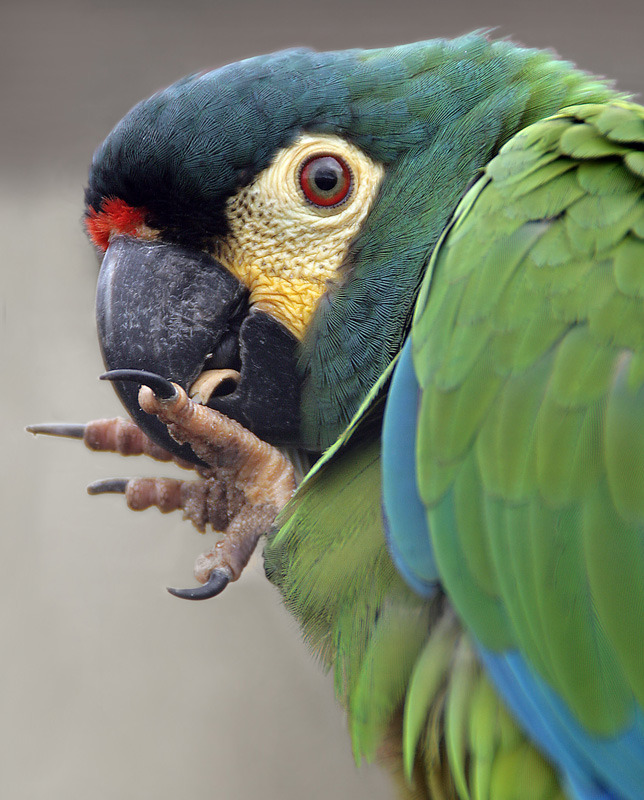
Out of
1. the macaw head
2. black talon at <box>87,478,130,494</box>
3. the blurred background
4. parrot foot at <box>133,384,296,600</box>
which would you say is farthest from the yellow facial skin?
the blurred background

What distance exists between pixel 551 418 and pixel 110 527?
4.80 ft

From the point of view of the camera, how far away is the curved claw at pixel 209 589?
667 mm

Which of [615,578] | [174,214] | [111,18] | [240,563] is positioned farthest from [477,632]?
[111,18]

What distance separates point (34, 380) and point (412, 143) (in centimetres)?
129

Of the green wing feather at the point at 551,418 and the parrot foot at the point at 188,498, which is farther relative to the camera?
the parrot foot at the point at 188,498

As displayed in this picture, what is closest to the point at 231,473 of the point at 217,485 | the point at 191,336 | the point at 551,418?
the point at 217,485

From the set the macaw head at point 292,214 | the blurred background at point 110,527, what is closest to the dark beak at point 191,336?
the macaw head at point 292,214

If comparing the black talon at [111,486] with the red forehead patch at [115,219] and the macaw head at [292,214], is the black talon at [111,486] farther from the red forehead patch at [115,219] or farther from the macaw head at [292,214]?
the red forehead patch at [115,219]

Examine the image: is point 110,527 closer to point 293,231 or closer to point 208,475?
point 208,475

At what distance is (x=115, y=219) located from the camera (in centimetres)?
80

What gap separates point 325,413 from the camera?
756 mm

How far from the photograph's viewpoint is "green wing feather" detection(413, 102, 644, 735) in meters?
0.50

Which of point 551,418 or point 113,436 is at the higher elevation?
point 551,418

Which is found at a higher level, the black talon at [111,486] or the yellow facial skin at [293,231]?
the yellow facial skin at [293,231]
